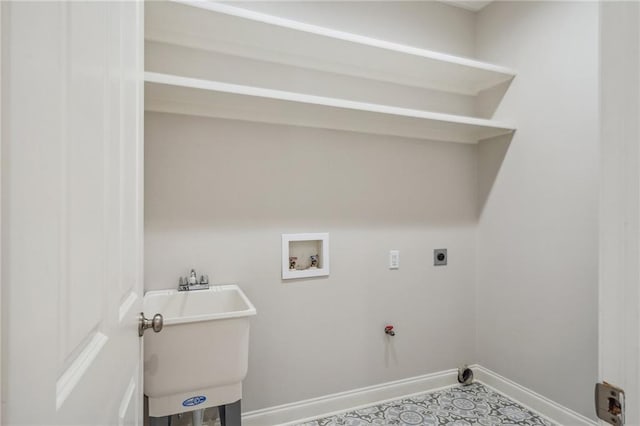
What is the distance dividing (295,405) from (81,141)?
1.93 metres

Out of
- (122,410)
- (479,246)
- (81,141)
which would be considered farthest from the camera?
(479,246)

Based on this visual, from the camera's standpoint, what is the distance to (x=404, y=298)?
227 cm

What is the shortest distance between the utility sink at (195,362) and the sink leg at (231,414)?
5cm

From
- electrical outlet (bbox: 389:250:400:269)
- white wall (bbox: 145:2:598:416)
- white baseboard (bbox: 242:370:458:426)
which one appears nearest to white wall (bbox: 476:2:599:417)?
white wall (bbox: 145:2:598:416)

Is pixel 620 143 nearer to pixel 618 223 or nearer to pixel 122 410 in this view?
pixel 618 223

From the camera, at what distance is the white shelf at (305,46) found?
5.09 ft

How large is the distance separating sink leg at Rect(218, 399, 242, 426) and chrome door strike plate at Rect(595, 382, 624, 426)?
131cm

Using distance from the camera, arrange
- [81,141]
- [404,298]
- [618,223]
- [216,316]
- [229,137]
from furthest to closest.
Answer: [404,298] < [229,137] < [216,316] < [618,223] < [81,141]

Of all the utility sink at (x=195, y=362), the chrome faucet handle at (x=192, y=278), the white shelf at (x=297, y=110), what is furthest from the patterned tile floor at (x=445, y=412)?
the white shelf at (x=297, y=110)

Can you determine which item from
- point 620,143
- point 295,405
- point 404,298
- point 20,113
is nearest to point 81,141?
point 20,113

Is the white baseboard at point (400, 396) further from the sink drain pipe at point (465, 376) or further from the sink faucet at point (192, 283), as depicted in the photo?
the sink faucet at point (192, 283)

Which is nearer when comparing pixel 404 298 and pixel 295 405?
pixel 295 405

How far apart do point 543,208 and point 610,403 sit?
5.69 ft

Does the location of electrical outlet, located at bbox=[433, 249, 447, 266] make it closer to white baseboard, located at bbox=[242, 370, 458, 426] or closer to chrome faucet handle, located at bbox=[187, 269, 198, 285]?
white baseboard, located at bbox=[242, 370, 458, 426]
